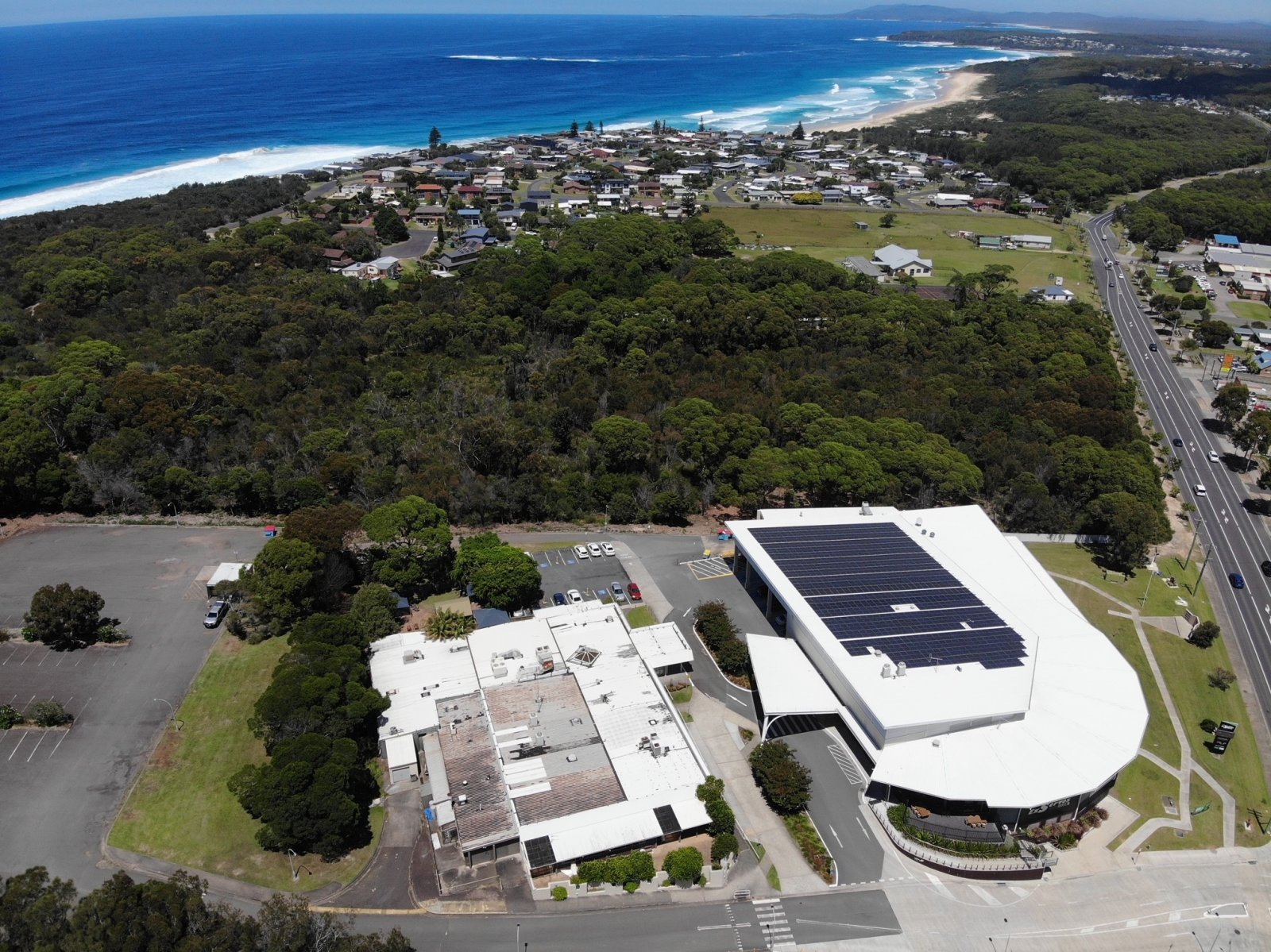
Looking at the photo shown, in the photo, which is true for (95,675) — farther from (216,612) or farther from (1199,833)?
(1199,833)

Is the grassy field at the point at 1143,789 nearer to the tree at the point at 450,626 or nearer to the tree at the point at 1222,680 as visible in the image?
the tree at the point at 1222,680

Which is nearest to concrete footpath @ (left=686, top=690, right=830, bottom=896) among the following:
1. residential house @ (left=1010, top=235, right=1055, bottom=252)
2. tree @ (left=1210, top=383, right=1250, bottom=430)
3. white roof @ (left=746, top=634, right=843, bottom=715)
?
white roof @ (left=746, top=634, right=843, bottom=715)

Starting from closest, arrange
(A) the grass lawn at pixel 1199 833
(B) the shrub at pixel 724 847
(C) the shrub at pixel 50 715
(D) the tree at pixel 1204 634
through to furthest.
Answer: (B) the shrub at pixel 724 847 → (A) the grass lawn at pixel 1199 833 → (C) the shrub at pixel 50 715 → (D) the tree at pixel 1204 634

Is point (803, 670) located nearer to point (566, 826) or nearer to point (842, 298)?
point (566, 826)

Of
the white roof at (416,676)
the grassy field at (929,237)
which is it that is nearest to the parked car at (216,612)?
the white roof at (416,676)

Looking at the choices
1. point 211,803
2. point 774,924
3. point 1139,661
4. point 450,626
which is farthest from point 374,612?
point 1139,661

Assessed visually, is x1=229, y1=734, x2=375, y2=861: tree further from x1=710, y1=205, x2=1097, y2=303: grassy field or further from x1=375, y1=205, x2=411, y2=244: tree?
x1=375, y1=205, x2=411, y2=244: tree
